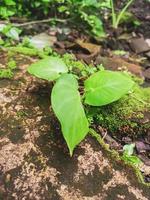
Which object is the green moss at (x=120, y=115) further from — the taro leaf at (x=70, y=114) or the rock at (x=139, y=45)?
the rock at (x=139, y=45)

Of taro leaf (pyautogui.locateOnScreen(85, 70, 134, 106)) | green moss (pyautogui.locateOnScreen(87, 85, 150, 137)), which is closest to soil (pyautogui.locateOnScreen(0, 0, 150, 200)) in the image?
green moss (pyautogui.locateOnScreen(87, 85, 150, 137))

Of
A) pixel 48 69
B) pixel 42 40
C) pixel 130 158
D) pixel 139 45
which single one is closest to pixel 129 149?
pixel 130 158

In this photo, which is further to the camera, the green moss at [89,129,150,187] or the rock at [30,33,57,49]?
the rock at [30,33,57,49]

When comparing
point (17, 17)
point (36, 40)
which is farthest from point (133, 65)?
point (17, 17)

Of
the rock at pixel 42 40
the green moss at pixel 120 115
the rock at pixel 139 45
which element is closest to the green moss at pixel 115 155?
the green moss at pixel 120 115

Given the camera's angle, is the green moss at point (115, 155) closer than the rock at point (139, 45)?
Yes

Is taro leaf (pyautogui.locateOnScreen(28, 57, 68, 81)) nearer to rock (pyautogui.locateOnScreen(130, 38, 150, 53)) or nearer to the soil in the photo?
the soil

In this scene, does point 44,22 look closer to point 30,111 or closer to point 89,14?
point 89,14
